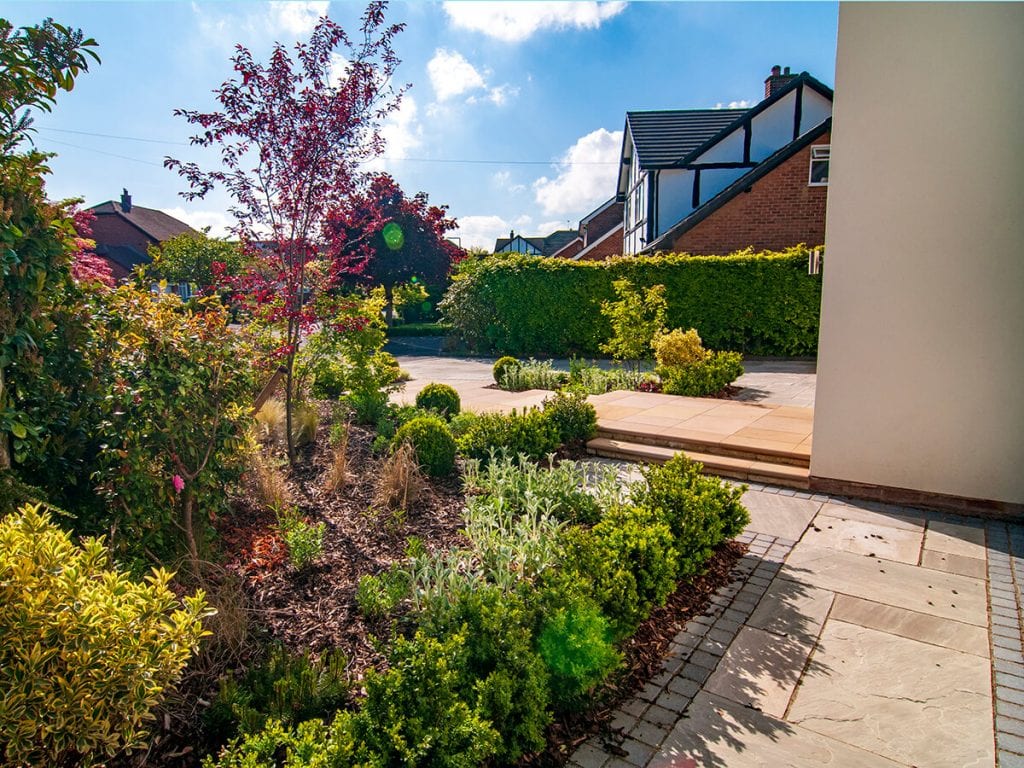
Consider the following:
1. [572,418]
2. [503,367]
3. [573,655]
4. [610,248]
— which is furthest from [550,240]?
[573,655]

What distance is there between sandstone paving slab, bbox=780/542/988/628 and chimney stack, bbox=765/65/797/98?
20.5 m

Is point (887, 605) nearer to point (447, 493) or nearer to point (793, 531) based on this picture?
point (793, 531)

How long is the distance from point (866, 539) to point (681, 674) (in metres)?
2.24

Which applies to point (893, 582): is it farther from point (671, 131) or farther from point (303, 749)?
point (671, 131)

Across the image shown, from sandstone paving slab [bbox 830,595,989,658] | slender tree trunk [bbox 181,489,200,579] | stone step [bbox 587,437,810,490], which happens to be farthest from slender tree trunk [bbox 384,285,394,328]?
sandstone paving slab [bbox 830,595,989,658]

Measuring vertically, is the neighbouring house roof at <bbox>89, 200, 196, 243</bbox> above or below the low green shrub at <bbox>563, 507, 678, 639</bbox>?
above

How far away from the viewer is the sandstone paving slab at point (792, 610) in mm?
3080

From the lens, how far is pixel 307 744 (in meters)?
1.79

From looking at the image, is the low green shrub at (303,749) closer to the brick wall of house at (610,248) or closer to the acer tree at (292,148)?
the acer tree at (292,148)

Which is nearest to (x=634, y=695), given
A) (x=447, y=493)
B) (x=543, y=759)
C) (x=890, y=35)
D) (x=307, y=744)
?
(x=543, y=759)

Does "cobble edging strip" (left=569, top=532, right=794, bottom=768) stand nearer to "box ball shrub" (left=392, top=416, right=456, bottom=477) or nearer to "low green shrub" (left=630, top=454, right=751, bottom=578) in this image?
"low green shrub" (left=630, top=454, right=751, bottom=578)

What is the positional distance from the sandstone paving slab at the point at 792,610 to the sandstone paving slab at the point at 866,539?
73cm

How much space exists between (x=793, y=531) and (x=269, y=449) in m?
4.46

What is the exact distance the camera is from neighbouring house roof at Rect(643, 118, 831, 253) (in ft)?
50.2
